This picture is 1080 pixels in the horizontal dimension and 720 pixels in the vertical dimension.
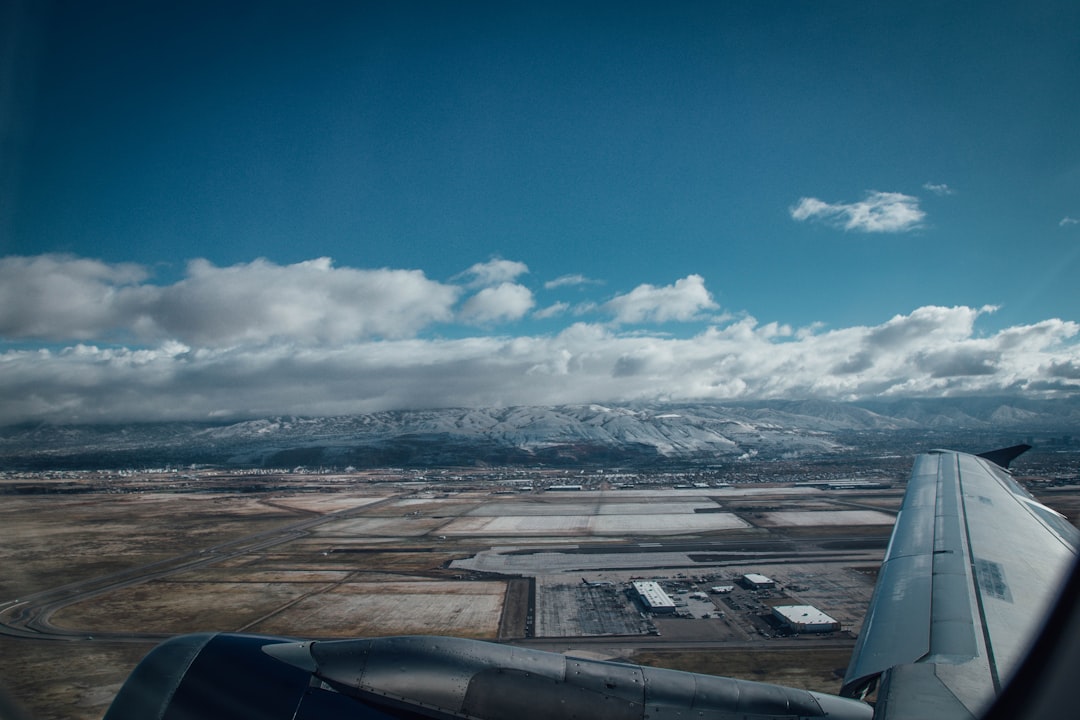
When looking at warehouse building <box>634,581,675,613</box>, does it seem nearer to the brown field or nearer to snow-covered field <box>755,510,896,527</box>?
the brown field

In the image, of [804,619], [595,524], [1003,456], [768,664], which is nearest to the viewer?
[768,664]

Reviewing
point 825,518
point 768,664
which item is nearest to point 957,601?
point 768,664

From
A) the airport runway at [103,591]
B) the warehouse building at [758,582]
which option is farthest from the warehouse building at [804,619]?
the airport runway at [103,591]

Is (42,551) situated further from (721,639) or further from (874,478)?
(874,478)

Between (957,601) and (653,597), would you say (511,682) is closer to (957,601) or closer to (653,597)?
(957,601)

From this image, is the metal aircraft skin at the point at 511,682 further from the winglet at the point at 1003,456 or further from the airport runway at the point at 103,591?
the airport runway at the point at 103,591
